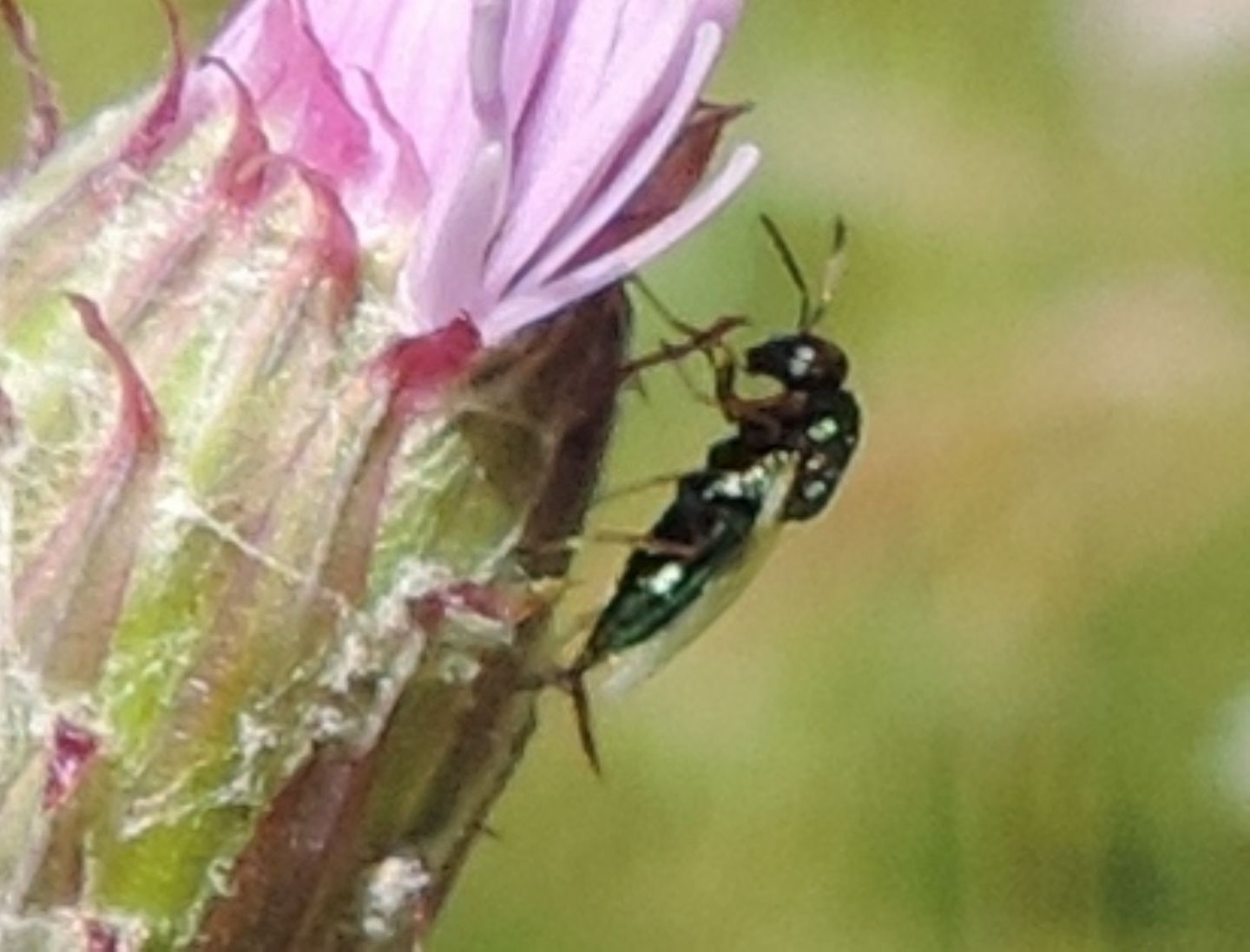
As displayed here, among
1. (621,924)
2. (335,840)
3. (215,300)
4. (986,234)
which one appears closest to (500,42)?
(215,300)

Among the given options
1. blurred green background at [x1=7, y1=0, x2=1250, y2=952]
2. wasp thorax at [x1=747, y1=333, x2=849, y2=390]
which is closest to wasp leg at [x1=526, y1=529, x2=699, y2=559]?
wasp thorax at [x1=747, y1=333, x2=849, y2=390]

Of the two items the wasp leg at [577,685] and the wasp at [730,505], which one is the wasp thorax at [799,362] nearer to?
the wasp at [730,505]

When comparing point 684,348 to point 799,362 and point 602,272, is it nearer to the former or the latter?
point 602,272

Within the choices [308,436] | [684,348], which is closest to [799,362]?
[684,348]

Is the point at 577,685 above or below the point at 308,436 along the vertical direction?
below

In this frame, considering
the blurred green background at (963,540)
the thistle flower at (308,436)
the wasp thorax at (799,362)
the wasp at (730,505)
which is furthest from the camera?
the blurred green background at (963,540)

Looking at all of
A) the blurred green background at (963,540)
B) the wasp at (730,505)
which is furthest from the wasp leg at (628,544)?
the blurred green background at (963,540)
